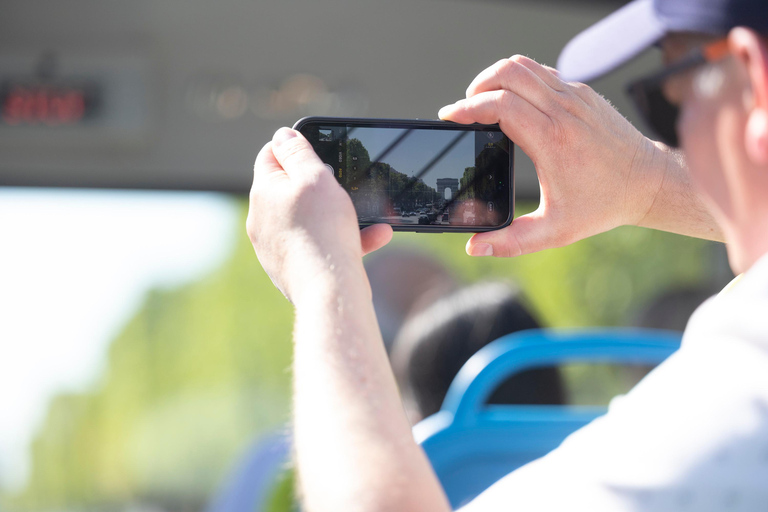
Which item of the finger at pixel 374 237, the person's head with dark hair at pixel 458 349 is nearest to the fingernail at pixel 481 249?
the finger at pixel 374 237

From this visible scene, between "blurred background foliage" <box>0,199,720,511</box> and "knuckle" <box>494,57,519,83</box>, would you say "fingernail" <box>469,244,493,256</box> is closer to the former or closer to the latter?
"knuckle" <box>494,57,519,83</box>

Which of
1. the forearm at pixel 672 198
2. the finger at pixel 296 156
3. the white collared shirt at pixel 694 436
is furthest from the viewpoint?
the forearm at pixel 672 198

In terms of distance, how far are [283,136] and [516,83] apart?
0.87ft

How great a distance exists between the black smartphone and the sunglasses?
0.22 meters

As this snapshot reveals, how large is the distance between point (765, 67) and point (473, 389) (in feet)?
3.14

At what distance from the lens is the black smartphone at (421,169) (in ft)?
2.79

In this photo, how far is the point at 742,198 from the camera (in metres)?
0.55

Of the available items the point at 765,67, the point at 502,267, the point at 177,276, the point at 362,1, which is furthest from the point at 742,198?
the point at 177,276

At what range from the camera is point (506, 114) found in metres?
0.83

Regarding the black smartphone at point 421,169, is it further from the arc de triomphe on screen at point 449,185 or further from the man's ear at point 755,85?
the man's ear at point 755,85

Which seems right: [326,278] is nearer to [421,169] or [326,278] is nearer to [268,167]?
[268,167]

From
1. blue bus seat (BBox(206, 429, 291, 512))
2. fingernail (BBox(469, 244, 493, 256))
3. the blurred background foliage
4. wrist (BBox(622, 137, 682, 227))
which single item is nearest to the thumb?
fingernail (BBox(469, 244, 493, 256))

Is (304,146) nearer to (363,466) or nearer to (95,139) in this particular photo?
(363,466)

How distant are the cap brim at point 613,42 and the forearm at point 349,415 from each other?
1.04 feet
